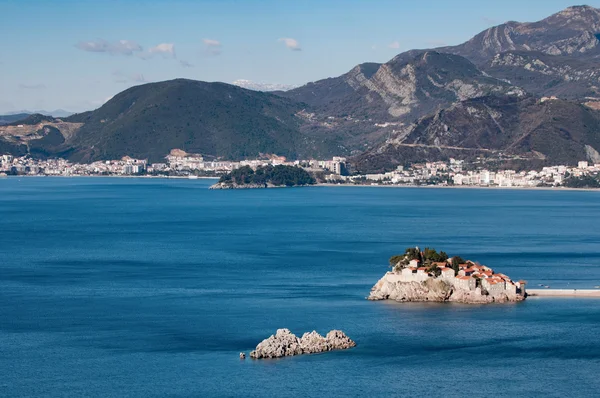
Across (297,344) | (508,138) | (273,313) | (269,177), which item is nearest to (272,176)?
(269,177)

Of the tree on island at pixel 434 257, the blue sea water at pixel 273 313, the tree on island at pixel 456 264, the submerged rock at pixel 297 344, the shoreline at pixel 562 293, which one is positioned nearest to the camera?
the blue sea water at pixel 273 313

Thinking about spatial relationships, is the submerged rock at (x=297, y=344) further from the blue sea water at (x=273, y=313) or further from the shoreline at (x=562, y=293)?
the shoreline at (x=562, y=293)

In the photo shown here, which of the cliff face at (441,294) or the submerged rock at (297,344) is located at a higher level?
the cliff face at (441,294)

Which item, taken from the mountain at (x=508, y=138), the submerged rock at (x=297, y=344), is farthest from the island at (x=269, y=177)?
the submerged rock at (x=297, y=344)

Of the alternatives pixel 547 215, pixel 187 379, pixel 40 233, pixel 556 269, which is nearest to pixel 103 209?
pixel 40 233

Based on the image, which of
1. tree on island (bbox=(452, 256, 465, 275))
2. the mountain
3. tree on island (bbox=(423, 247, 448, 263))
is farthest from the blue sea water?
the mountain

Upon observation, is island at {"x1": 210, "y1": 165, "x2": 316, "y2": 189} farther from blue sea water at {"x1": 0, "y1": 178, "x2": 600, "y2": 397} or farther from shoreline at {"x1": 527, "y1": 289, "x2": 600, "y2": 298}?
shoreline at {"x1": 527, "y1": 289, "x2": 600, "y2": 298}

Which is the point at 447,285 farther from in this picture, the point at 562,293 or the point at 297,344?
the point at 297,344
